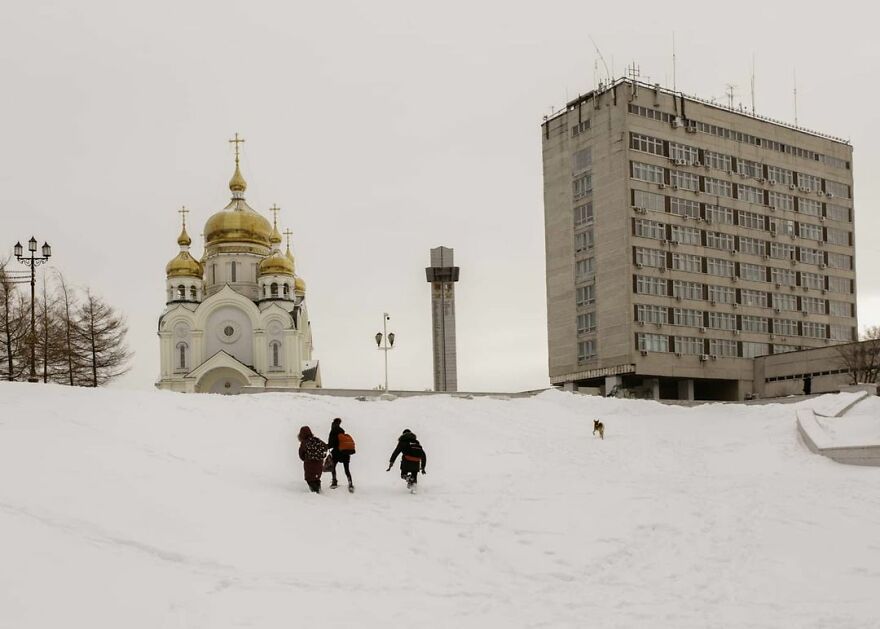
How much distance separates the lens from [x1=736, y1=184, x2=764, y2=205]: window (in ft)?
260

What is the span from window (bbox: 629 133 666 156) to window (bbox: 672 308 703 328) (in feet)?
37.5

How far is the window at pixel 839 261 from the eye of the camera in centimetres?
8512

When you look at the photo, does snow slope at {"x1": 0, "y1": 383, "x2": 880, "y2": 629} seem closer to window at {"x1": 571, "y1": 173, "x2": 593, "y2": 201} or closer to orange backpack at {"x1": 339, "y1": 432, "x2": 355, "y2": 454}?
orange backpack at {"x1": 339, "y1": 432, "x2": 355, "y2": 454}

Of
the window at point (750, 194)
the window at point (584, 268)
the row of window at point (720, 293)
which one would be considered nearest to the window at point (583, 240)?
the window at point (584, 268)

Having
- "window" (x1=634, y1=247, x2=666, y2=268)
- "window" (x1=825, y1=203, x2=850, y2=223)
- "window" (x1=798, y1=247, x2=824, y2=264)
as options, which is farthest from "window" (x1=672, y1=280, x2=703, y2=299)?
"window" (x1=825, y1=203, x2=850, y2=223)

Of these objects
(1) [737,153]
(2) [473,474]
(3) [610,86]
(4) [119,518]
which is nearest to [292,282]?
(3) [610,86]

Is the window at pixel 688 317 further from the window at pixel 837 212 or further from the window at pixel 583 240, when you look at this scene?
the window at pixel 837 212

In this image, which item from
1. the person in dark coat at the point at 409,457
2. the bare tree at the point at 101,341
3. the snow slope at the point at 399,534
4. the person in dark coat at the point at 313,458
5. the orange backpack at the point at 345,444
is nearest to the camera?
the snow slope at the point at 399,534

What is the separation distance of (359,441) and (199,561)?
16.5 metres

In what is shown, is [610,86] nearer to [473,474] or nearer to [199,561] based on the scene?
[473,474]

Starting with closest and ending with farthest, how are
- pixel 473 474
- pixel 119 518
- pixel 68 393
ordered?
1. pixel 119 518
2. pixel 473 474
3. pixel 68 393

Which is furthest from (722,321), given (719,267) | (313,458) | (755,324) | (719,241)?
(313,458)

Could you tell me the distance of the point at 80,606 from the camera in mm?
12234

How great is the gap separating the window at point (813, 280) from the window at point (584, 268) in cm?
1918
